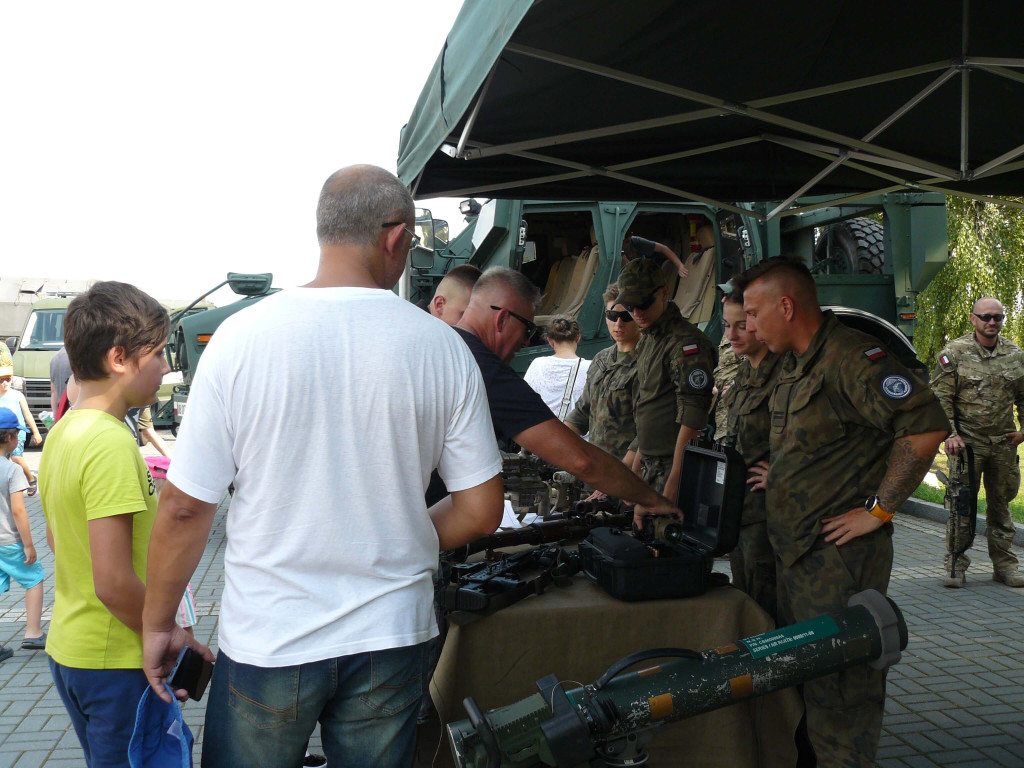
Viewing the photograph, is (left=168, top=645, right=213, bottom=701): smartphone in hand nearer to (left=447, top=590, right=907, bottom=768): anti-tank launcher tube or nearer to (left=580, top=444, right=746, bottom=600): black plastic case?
(left=447, top=590, right=907, bottom=768): anti-tank launcher tube

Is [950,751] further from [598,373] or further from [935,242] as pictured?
[935,242]

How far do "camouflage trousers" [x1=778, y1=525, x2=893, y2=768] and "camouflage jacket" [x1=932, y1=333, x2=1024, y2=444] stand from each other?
12.7 feet

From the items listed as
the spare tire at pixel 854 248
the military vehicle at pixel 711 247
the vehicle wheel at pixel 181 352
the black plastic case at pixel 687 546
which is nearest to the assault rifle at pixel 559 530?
the black plastic case at pixel 687 546

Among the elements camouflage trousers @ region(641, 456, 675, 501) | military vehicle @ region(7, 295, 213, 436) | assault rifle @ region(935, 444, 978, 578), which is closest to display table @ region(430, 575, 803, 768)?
camouflage trousers @ region(641, 456, 675, 501)

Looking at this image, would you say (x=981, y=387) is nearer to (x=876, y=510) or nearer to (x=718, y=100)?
(x=718, y=100)

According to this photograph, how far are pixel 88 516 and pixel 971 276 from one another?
12.5 m

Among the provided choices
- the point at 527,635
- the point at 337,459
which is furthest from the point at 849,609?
the point at 337,459

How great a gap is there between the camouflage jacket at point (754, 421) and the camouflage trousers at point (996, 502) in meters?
3.19

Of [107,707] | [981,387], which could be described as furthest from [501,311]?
[981,387]

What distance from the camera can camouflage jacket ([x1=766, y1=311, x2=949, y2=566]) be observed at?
273 cm

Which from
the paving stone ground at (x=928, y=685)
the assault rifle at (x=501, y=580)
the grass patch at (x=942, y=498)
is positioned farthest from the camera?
the grass patch at (x=942, y=498)

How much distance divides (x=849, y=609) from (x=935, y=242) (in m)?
6.92

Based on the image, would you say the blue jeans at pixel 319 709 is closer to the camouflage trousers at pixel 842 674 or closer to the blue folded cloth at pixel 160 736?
the blue folded cloth at pixel 160 736

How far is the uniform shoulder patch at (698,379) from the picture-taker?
4.15 metres
